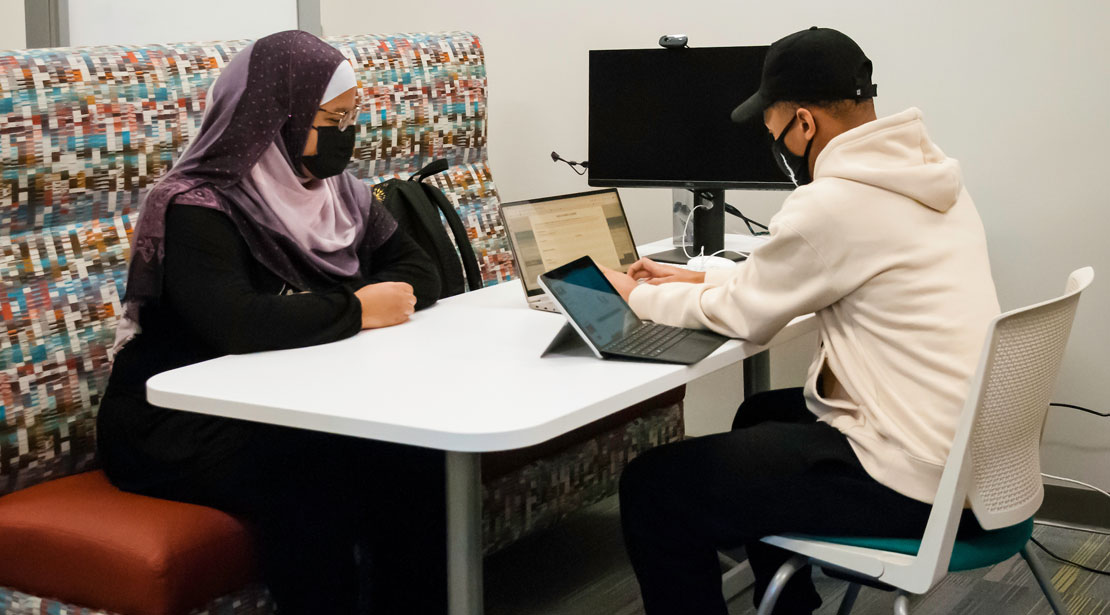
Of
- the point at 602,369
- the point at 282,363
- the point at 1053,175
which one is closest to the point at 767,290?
the point at 602,369

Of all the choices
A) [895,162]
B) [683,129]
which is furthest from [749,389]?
[895,162]

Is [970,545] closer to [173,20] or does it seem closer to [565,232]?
[565,232]

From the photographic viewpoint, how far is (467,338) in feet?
6.15

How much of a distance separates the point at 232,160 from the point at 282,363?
0.41 metres

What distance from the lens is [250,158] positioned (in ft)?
6.34

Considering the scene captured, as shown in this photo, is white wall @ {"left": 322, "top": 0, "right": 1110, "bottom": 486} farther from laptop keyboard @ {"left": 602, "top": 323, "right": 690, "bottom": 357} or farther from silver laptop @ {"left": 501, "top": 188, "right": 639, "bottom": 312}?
laptop keyboard @ {"left": 602, "top": 323, "right": 690, "bottom": 357}

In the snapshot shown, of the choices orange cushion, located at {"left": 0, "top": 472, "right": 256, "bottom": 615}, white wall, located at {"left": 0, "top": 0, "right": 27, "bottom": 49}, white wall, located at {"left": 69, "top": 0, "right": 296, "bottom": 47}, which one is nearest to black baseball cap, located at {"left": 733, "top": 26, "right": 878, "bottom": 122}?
orange cushion, located at {"left": 0, "top": 472, "right": 256, "bottom": 615}

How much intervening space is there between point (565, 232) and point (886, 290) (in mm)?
730

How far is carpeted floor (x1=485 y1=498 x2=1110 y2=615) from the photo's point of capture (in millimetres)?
2447

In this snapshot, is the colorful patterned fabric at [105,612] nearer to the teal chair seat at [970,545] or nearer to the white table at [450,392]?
the white table at [450,392]

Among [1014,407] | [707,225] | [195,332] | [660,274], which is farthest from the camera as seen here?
[707,225]

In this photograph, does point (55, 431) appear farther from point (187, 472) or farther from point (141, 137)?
point (141, 137)

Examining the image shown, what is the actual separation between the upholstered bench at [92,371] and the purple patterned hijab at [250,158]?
24 centimetres

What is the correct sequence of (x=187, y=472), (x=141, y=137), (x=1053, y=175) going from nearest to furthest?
1. (x=187, y=472)
2. (x=141, y=137)
3. (x=1053, y=175)
